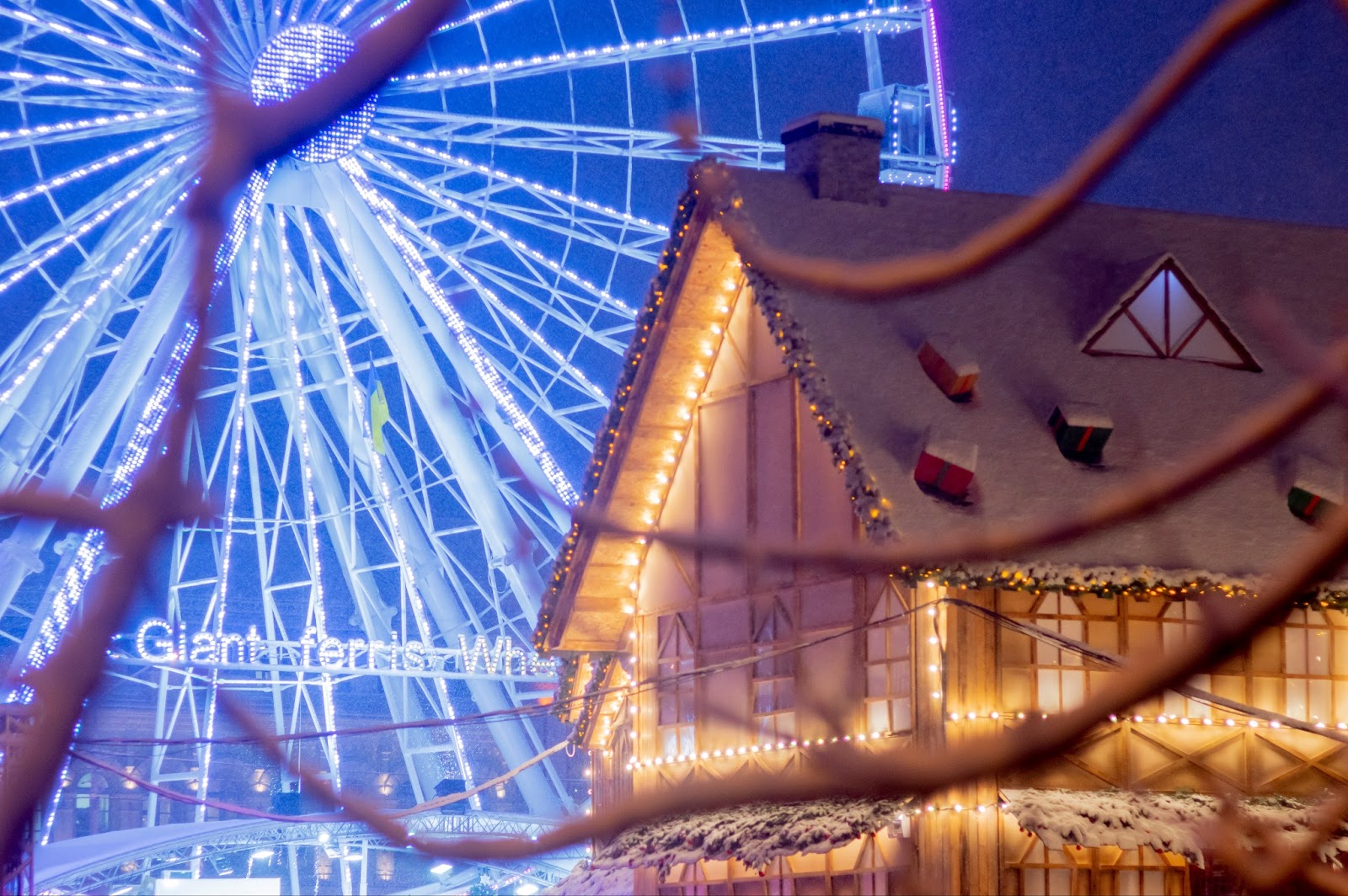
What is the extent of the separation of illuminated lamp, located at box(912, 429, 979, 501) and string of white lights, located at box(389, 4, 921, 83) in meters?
10.6

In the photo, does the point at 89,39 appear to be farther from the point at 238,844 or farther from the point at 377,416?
the point at 238,844

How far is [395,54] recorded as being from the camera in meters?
1.70

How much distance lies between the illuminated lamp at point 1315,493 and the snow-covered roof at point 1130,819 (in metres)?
1.89

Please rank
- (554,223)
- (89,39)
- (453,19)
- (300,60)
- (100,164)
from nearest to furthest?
1. (300,60)
2. (89,39)
3. (453,19)
4. (100,164)
5. (554,223)

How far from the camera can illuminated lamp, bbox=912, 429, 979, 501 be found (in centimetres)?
1045

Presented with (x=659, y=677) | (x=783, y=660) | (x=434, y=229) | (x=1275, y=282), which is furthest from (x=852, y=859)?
(x=434, y=229)

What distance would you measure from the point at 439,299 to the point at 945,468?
11502 mm

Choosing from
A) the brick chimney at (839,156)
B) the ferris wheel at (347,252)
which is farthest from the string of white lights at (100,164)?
the brick chimney at (839,156)

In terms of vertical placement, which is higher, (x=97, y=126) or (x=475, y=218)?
(x=97, y=126)

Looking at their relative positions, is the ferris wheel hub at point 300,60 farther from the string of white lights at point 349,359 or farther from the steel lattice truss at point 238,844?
the steel lattice truss at point 238,844

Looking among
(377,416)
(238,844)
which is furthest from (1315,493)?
(238,844)

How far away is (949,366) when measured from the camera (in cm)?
1130

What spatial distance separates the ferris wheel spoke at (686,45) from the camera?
66.9 ft

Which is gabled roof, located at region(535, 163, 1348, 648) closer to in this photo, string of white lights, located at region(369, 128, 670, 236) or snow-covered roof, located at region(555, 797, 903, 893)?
snow-covered roof, located at region(555, 797, 903, 893)
